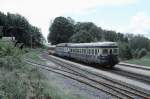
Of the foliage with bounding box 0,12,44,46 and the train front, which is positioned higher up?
the foliage with bounding box 0,12,44,46

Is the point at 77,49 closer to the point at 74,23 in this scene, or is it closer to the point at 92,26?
the point at 92,26

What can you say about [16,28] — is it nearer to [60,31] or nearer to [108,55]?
[60,31]

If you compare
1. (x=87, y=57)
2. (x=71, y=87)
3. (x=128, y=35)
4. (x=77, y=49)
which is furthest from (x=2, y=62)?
(x=128, y=35)

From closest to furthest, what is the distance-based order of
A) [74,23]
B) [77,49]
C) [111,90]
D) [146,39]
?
[111,90], [77,49], [146,39], [74,23]

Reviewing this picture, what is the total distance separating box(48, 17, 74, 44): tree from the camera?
324 feet

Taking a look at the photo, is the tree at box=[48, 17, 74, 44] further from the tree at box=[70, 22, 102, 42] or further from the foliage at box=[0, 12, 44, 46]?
the foliage at box=[0, 12, 44, 46]

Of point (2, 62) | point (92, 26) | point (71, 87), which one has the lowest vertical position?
point (71, 87)

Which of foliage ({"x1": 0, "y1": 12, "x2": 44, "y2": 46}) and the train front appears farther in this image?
foliage ({"x1": 0, "y1": 12, "x2": 44, "y2": 46})

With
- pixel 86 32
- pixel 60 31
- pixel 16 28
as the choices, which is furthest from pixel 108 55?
pixel 60 31

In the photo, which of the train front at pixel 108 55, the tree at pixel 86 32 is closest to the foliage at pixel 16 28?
the tree at pixel 86 32

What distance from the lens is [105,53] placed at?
90.2 feet

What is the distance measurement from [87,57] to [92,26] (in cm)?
7082

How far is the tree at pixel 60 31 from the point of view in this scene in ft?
324

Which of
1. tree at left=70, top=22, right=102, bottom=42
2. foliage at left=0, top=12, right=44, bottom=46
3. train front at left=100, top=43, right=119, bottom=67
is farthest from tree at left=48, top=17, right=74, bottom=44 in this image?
train front at left=100, top=43, right=119, bottom=67
